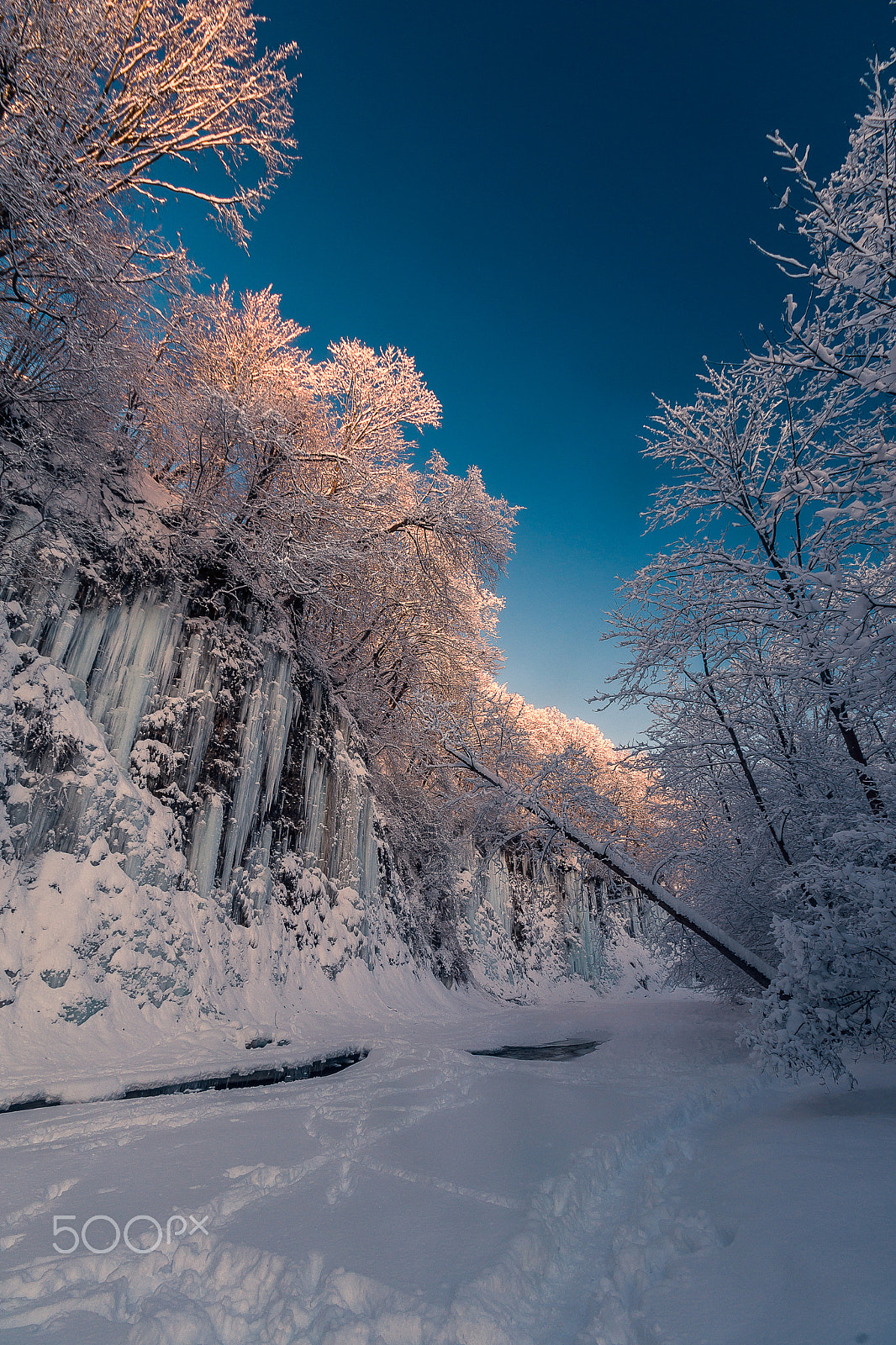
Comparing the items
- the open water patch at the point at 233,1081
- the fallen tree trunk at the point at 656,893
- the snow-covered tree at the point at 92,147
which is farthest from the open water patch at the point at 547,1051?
the snow-covered tree at the point at 92,147

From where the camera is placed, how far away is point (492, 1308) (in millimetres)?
1901

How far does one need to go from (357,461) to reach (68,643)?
248 inches

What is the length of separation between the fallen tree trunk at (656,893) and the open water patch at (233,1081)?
3.42m

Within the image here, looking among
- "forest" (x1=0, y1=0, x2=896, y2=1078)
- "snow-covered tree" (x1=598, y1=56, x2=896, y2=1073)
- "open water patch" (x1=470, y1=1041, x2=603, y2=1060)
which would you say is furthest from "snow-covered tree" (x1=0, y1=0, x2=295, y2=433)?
"open water patch" (x1=470, y1=1041, x2=603, y2=1060)

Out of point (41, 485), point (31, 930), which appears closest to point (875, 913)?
point (31, 930)

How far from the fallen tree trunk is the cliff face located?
4.59 m

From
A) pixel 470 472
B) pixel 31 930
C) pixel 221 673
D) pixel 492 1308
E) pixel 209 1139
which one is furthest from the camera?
pixel 470 472

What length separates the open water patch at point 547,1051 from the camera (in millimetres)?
6931

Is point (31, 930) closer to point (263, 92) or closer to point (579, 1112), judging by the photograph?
point (579, 1112)
